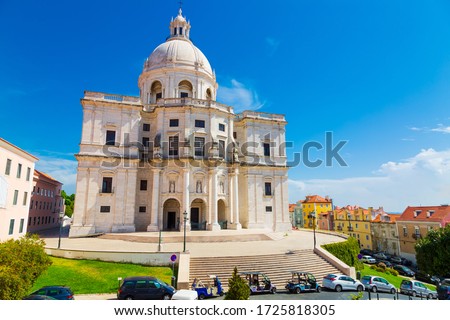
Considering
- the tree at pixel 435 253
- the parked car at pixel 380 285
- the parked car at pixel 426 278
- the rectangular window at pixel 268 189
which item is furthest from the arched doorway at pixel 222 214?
the parked car at pixel 426 278

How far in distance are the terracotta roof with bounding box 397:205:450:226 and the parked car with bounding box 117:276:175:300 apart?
46827 mm

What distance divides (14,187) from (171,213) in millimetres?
18312

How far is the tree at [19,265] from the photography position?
37.3ft

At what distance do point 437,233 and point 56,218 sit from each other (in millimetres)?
64352

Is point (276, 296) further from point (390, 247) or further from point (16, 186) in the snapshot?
point (390, 247)

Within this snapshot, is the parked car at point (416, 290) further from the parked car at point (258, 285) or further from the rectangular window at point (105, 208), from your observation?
the rectangular window at point (105, 208)

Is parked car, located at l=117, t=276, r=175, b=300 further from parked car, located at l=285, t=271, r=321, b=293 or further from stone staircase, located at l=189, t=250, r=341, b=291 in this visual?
parked car, located at l=285, t=271, r=321, b=293

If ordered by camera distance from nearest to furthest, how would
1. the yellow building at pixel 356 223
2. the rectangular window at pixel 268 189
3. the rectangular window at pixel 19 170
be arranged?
the rectangular window at pixel 19 170 < the rectangular window at pixel 268 189 < the yellow building at pixel 356 223

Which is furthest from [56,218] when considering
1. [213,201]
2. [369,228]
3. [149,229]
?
[369,228]

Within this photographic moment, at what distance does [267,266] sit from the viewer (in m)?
20.3

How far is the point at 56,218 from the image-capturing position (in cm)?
5409

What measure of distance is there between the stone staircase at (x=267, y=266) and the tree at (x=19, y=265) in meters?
9.10

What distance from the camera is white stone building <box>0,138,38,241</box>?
77.2 feet

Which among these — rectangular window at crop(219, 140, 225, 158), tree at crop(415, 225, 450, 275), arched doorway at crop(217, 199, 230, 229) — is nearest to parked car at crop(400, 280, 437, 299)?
tree at crop(415, 225, 450, 275)
